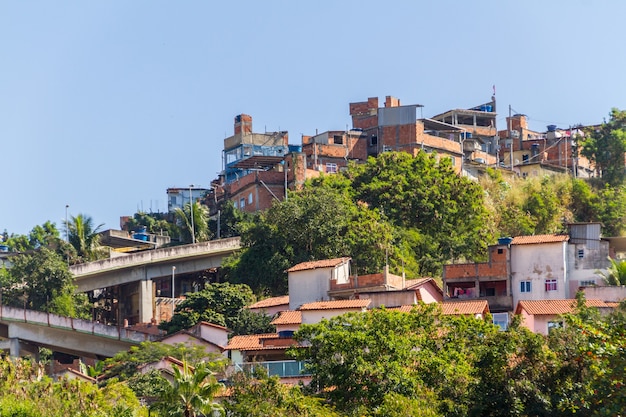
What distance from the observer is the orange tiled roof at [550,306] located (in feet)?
172

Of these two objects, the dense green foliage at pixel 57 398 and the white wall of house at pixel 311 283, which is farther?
the white wall of house at pixel 311 283

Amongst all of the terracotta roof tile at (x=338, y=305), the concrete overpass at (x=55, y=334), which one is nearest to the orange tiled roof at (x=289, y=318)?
the terracotta roof tile at (x=338, y=305)

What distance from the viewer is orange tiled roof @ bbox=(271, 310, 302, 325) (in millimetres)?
54531

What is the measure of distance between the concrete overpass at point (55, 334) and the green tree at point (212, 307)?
12.5 ft

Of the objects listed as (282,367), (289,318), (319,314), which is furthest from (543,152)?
(282,367)

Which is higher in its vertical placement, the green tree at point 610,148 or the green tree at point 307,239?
the green tree at point 610,148

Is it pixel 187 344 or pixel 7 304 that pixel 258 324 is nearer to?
pixel 187 344

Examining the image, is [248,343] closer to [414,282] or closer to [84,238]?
[414,282]

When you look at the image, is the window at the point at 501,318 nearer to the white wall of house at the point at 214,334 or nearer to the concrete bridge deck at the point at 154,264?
the white wall of house at the point at 214,334

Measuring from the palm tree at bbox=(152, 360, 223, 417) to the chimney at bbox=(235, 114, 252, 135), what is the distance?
53.6 meters

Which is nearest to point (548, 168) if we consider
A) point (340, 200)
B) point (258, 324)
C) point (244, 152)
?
point (244, 152)

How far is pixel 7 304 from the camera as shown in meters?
71.0

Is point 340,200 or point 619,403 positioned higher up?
point 340,200

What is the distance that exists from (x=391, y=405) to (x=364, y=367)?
117 inches
